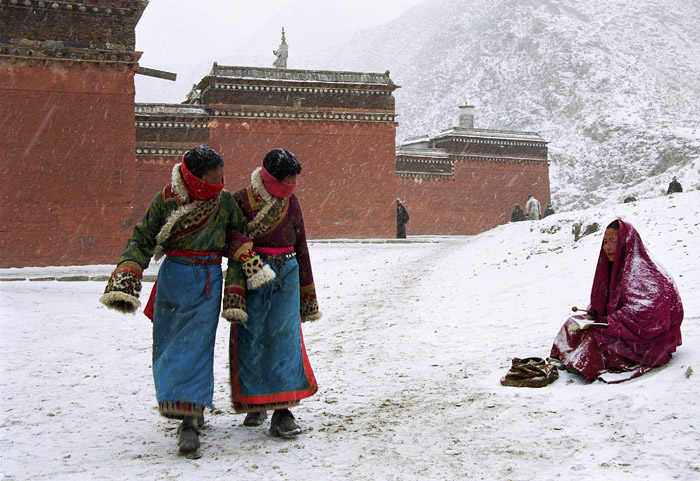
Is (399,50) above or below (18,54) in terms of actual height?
above

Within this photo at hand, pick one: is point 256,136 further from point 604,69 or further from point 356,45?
point 356,45

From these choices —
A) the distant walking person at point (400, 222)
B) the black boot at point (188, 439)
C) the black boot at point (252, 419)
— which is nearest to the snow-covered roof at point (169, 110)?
the distant walking person at point (400, 222)

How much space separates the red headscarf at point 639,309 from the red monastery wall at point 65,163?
12.0 m

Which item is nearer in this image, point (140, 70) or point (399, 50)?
point (140, 70)

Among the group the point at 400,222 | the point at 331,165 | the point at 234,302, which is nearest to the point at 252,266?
the point at 234,302

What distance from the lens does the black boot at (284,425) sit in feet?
13.2

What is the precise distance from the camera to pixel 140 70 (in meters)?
14.8

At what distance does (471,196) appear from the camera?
3225 cm

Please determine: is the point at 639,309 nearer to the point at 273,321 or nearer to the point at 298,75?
the point at 273,321

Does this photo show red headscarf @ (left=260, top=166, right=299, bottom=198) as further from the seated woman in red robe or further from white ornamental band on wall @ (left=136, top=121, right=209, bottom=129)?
white ornamental band on wall @ (left=136, top=121, right=209, bottom=129)

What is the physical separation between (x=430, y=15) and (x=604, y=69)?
4893 centimetres

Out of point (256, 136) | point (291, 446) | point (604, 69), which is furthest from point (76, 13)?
point (604, 69)

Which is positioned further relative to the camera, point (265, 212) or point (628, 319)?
point (628, 319)

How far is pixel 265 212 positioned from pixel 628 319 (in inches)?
102
